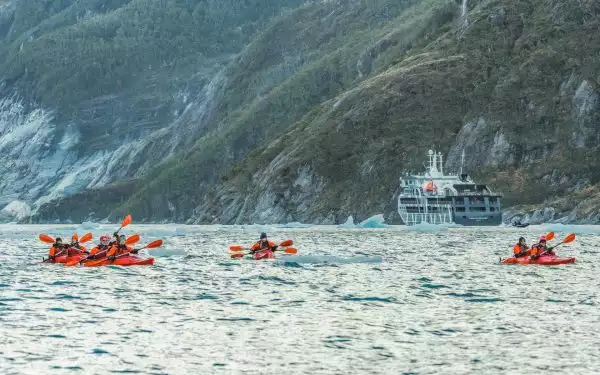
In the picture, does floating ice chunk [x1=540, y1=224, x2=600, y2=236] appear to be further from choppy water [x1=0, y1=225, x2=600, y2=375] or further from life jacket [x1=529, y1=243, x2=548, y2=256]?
choppy water [x1=0, y1=225, x2=600, y2=375]

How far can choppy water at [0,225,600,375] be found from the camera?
133 ft

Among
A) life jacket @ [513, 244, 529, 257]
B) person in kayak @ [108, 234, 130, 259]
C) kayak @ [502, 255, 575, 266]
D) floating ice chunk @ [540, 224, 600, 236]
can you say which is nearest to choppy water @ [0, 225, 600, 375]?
kayak @ [502, 255, 575, 266]

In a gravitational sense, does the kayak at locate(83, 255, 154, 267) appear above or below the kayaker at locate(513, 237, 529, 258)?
below

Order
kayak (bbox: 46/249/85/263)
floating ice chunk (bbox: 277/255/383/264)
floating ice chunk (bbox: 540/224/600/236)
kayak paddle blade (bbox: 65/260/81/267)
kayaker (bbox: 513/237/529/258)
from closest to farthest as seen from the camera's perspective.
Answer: kayaker (bbox: 513/237/529/258) → kayak paddle blade (bbox: 65/260/81/267) → floating ice chunk (bbox: 277/255/383/264) → kayak (bbox: 46/249/85/263) → floating ice chunk (bbox: 540/224/600/236)

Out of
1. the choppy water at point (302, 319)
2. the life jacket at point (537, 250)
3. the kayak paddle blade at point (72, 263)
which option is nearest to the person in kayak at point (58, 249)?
the kayak paddle blade at point (72, 263)

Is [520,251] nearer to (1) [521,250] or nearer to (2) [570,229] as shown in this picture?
(1) [521,250]

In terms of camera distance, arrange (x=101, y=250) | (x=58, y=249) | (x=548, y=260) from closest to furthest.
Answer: (x=548, y=260) < (x=101, y=250) < (x=58, y=249)

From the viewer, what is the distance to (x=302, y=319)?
2066 inches

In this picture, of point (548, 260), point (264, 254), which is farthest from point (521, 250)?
point (264, 254)

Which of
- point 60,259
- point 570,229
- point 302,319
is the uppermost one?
point 570,229

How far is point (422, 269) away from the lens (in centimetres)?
8375

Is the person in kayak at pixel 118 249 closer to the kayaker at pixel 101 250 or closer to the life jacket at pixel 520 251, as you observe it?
the kayaker at pixel 101 250

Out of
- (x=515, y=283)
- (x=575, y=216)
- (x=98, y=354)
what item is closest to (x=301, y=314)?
(x=98, y=354)

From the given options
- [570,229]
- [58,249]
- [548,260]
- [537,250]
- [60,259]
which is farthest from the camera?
[570,229]
